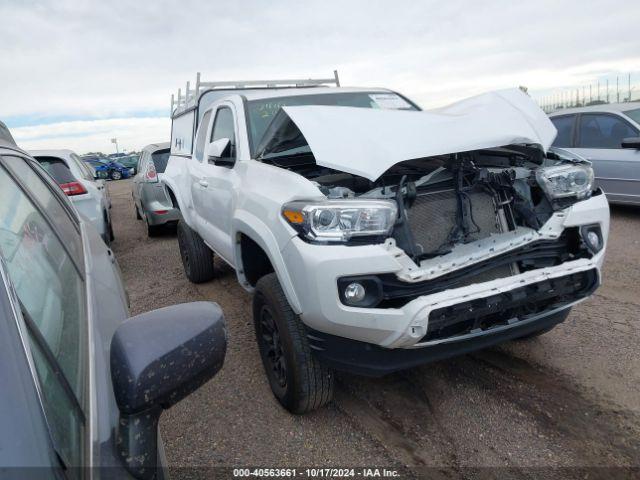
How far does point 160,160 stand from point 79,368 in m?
7.56

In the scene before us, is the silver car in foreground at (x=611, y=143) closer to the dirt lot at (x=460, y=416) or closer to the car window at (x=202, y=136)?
the dirt lot at (x=460, y=416)

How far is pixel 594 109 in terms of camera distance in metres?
7.25

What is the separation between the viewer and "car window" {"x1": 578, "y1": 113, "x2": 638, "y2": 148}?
267 inches


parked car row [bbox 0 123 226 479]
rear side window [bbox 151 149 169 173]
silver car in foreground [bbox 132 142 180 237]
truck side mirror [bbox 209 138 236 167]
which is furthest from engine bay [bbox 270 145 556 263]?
rear side window [bbox 151 149 169 173]

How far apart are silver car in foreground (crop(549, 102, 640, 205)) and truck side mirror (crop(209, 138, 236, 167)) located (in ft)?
18.3

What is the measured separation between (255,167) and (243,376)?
1.47 meters

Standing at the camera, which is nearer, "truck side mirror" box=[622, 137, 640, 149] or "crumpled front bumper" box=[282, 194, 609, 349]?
"crumpled front bumper" box=[282, 194, 609, 349]

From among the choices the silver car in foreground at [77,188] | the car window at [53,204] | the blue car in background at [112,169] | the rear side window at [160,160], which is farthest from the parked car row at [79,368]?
the blue car in background at [112,169]

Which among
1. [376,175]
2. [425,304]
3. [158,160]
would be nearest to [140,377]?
[425,304]

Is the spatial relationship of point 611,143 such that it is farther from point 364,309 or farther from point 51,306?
point 51,306

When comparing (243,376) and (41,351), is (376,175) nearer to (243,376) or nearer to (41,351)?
(41,351)

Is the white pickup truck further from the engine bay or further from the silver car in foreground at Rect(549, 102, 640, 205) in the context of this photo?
the silver car in foreground at Rect(549, 102, 640, 205)

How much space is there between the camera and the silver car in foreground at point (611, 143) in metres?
6.55

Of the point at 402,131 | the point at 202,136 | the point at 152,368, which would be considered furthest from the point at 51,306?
the point at 202,136
